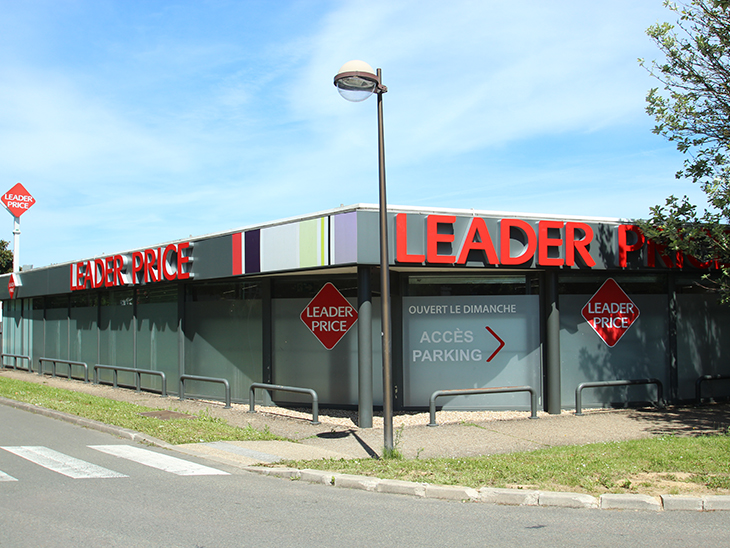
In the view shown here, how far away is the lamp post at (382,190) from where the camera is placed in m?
9.21

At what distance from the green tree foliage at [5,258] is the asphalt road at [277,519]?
46.7 metres

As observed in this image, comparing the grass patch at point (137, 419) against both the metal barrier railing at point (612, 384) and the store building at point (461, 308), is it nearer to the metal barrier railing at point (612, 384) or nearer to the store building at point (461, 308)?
the store building at point (461, 308)

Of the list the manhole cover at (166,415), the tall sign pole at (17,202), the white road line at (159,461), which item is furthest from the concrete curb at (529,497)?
the tall sign pole at (17,202)

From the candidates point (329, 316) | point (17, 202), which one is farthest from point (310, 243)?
point (17, 202)

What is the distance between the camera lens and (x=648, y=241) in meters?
14.8

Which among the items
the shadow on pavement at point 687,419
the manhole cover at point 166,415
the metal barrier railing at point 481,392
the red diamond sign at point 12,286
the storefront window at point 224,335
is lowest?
the shadow on pavement at point 687,419

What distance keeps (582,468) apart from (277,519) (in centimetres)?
391

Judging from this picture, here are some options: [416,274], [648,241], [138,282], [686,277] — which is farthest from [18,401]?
[686,277]

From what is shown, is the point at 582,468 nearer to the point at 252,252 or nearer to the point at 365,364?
the point at 365,364

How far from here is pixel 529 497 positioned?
7.09 metres

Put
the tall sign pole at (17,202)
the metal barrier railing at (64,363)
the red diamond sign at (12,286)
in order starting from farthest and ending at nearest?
the tall sign pole at (17,202)
the red diamond sign at (12,286)
the metal barrier railing at (64,363)

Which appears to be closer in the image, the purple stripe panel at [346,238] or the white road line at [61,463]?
the white road line at [61,463]

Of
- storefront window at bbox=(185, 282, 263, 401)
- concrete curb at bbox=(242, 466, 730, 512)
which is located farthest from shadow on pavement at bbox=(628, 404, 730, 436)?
storefront window at bbox=(185, 282, 263, 401)

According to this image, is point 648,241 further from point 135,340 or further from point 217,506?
point 135,340
